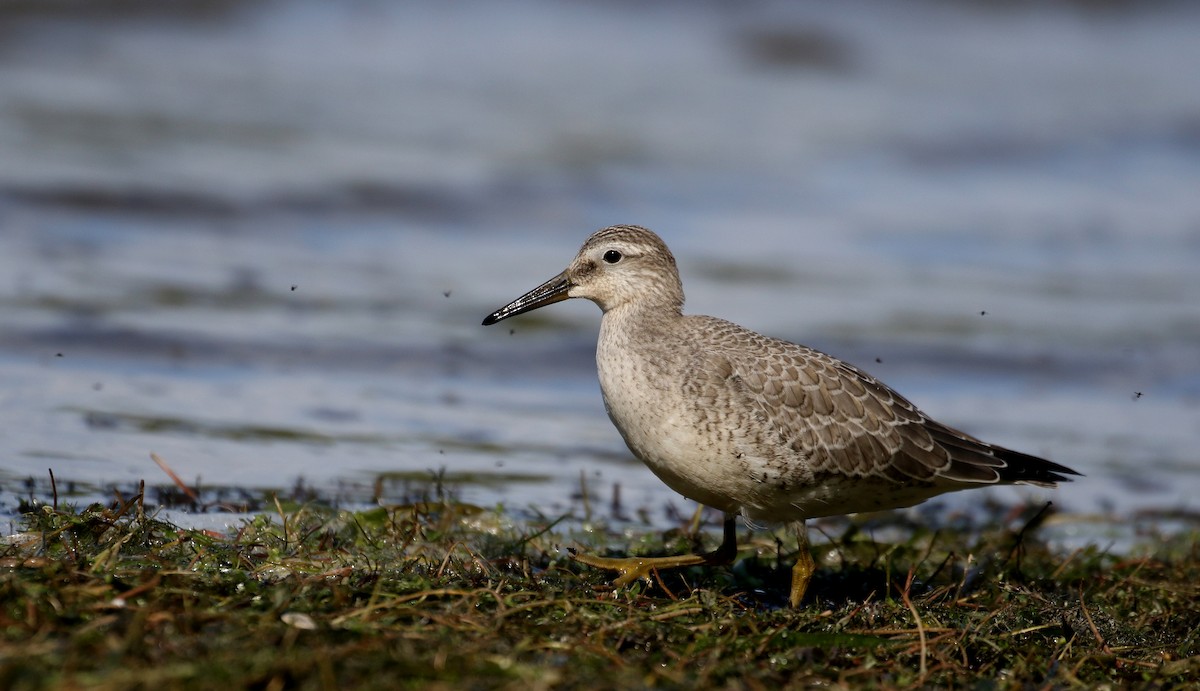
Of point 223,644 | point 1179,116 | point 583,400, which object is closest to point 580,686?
point 223,644

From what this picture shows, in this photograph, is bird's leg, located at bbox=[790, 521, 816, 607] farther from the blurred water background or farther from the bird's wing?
the blurred water background

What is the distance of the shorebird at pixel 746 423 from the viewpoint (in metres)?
6.17

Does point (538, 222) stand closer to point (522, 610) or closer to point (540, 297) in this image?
point (540, 297)

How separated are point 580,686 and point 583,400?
6331 mm

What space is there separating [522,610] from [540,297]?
7.81ft

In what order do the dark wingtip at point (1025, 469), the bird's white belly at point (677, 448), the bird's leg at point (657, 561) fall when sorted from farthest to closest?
the dark wingtip at point (1025, 469) → the bird's leg at point (657, 561) → the bird's white belly at point (677, 448)

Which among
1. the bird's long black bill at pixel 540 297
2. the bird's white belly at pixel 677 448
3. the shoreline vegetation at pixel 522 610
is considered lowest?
the shoreline vegetation at pixel 522 610

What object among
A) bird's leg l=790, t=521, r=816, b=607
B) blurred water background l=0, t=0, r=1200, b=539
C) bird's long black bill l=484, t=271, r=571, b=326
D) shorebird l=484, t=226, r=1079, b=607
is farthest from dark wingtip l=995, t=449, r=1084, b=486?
bird's long black bill l=484, t=271, r=571, b=326

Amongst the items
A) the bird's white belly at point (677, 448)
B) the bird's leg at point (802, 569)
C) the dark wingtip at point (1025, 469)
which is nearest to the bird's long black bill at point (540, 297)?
the bird's white belly at point (677, 448)

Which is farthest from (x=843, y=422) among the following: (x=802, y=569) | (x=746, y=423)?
(x=802, y=569)

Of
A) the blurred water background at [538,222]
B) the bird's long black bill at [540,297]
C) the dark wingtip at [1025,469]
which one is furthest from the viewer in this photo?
the blurred water background at [538,222]

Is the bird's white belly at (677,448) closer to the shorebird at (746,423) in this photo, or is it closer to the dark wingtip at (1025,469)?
the shorebird at (746,423)

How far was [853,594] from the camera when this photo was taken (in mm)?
6703

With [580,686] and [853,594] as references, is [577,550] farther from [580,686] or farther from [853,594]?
[580,686]
